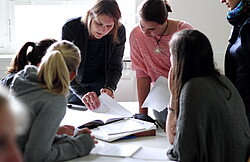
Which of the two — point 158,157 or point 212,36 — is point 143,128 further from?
point 212,36

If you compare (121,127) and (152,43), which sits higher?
(152,43)

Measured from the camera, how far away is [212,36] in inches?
136

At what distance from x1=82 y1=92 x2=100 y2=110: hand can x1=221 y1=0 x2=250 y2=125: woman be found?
0.77 metres

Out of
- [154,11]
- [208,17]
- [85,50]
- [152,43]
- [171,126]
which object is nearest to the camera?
[171,126]

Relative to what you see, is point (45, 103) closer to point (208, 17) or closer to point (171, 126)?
point (171, 126)

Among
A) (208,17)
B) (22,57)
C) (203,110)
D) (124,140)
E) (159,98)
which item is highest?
(208,17)

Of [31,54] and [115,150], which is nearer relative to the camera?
[115,150]

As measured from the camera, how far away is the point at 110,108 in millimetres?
2170

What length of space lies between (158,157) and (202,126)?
26cm

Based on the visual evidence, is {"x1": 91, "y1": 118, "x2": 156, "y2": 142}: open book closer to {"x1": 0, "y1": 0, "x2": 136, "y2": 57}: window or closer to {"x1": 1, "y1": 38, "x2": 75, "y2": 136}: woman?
{"x1": 1, "y1": 38, "x2": 75, "y2": 136}: woman

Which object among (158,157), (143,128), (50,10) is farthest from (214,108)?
(50,10)

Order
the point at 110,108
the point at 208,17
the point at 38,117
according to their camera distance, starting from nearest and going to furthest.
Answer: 1. the point at 38,117
2. the point at 110,108
3. the point at 208,17

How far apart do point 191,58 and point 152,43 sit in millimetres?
792

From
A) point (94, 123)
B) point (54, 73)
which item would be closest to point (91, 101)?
point (94, 123)
